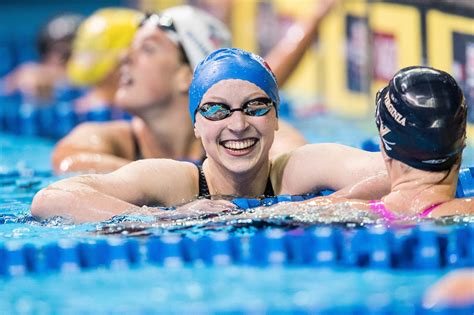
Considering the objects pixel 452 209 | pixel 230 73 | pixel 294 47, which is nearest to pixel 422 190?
pixel 452 209

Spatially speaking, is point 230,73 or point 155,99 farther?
point 155,99

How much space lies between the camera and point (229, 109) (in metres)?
4.49

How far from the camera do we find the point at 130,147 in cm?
625

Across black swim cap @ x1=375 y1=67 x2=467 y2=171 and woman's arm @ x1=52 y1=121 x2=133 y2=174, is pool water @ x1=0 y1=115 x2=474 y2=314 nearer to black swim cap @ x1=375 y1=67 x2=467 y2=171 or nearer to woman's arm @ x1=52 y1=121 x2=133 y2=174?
black swim cap @ x1=375 y1=67 x2=467 y2=171

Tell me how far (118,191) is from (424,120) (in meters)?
1.23

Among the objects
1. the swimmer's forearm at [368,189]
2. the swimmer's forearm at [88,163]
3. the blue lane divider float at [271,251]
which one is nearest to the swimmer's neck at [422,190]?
the blue lane divider float at [271,251]

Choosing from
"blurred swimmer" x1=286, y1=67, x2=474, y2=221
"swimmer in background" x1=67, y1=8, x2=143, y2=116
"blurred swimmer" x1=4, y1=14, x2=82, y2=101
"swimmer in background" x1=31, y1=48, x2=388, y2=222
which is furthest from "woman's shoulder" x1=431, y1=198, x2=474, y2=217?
"blurred swimmer" x1=4, y1=14, x2=82, y2=101

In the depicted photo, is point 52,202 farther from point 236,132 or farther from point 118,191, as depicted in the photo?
point 236,132

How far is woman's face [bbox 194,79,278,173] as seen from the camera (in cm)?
448

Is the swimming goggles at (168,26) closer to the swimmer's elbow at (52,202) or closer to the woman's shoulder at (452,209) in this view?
the swimmer's elbow at (52,202)

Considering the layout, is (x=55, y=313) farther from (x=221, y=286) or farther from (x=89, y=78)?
(x=89, y=78)

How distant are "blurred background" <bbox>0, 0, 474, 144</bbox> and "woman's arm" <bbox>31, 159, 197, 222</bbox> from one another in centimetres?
227

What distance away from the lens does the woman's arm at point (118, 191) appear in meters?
4.35

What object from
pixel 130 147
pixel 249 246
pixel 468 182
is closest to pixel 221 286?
pixel 249 246
